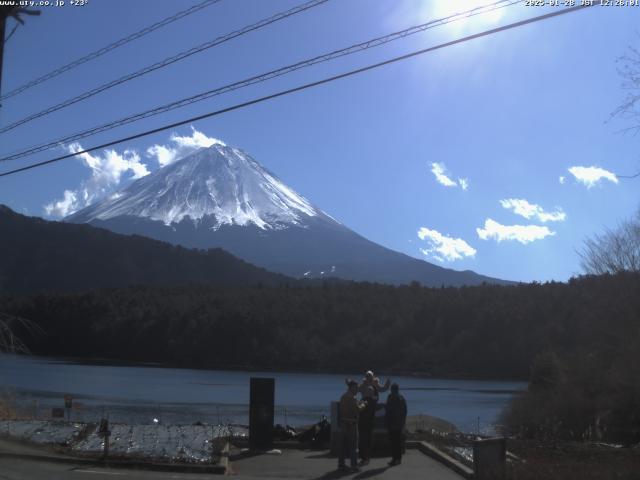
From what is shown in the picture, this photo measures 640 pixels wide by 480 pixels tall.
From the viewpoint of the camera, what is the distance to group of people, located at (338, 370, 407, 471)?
41.4ft

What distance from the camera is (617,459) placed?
13.5 metres

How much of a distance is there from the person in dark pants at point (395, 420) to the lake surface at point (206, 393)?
1685cm

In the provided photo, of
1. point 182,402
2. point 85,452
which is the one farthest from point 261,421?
point 182,402

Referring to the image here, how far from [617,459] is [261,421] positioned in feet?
20.0

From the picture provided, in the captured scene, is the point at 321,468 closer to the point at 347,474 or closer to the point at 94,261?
the point at 347,474

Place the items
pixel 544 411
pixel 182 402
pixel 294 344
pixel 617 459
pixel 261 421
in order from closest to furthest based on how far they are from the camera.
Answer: pixel 617 459, pixel 261 421, pixel 544 411, pixel 182 402, pixel 294 344

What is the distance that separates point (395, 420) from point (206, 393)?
49027mm

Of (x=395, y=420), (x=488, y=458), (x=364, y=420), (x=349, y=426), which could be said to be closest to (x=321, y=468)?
(x=349, y=426)

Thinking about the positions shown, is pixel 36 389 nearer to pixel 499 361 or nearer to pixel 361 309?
pixel 499 361

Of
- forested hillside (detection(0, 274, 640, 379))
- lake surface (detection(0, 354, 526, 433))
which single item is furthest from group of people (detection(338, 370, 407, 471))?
forested hillside (detection(0, 274, 640, 379))

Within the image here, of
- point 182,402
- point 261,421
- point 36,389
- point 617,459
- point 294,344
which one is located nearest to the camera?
point 617,459

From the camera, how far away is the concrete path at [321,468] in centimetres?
1230

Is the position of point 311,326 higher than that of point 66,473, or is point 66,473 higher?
point 311,326

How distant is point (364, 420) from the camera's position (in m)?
13.5
